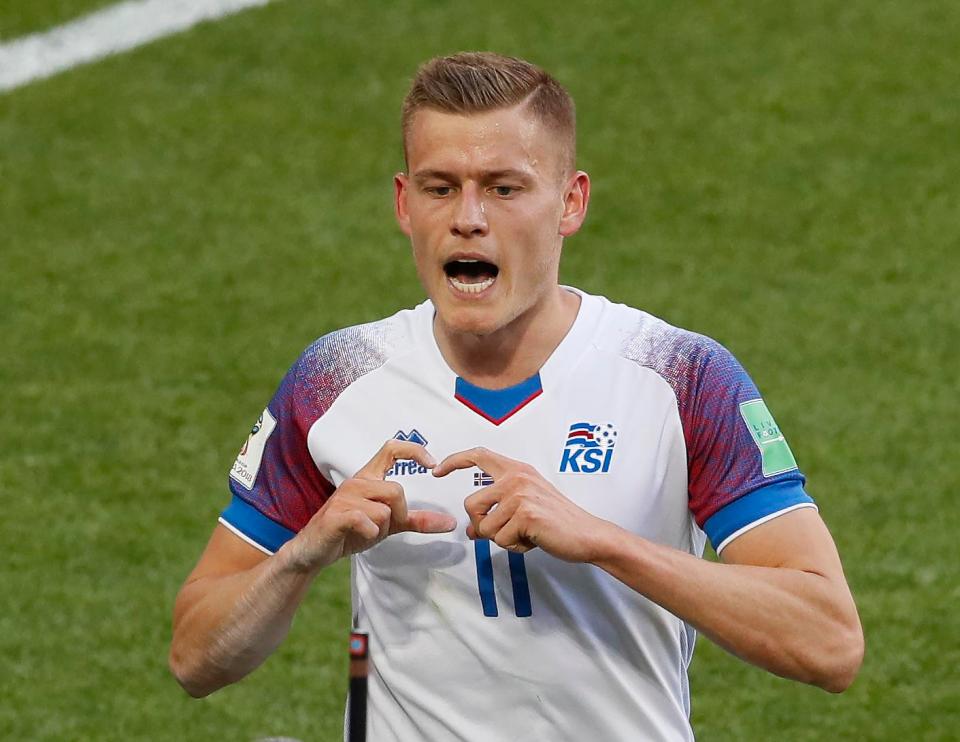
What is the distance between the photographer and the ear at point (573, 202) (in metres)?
4.15

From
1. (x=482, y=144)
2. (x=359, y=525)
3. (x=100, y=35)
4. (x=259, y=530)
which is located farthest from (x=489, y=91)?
(x=100, y=35)

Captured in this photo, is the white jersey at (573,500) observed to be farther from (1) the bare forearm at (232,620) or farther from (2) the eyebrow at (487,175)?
(2) the eyebrow at (487,175)

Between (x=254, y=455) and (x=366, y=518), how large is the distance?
0.68 meters

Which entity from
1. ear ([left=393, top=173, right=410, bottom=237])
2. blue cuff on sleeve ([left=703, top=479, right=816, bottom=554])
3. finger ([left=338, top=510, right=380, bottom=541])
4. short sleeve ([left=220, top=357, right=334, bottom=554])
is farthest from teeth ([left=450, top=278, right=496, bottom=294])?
blue cuff on sleeve ([left=703, top=479, right=816, bottom=554])

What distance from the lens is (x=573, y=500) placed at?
→ 3955 millimetres

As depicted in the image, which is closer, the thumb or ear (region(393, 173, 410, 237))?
the thumb

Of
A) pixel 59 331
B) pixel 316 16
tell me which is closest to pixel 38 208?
pixel 59 331

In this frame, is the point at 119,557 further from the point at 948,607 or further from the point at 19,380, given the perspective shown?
the point at 948,607

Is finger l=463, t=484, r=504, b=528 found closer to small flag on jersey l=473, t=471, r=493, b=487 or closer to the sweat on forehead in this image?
small flag on jersey l=473, t=471, r=493, b=487

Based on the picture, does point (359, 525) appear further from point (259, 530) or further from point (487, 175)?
point (487, 175)

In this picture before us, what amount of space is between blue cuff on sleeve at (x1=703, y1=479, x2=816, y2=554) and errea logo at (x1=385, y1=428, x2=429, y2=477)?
0.63 meters

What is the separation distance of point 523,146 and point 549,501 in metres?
0.81

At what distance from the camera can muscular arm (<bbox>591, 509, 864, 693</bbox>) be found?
3.67 m

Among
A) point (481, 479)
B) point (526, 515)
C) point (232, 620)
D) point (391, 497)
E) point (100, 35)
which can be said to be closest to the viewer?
point (526, 515)
